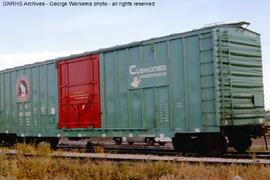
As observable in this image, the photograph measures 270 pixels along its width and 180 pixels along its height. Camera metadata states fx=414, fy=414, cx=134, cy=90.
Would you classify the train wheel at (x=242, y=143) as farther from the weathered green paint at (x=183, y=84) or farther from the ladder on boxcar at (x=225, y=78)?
the ladder on boxcar at (x=225, y=78)

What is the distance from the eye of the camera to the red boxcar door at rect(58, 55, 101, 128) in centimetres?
1530

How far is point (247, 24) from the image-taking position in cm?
1303

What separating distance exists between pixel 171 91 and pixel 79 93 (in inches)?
171

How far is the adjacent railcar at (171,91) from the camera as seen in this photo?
12000mm

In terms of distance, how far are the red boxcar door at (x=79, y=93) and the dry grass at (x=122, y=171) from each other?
508 centimetres

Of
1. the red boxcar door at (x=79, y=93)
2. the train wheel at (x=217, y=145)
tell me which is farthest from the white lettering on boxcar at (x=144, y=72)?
the train wheel at (x=217, y=145)

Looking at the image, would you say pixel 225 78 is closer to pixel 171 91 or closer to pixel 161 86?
pixel 171 91

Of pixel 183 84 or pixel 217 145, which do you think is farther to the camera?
pixel 183 84

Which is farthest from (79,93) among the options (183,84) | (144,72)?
(183,84)

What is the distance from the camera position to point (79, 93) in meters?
15.8

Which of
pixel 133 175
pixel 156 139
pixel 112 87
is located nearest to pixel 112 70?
→ pixel 112 87

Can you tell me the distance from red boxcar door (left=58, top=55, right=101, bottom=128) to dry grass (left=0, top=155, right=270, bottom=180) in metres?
5.08

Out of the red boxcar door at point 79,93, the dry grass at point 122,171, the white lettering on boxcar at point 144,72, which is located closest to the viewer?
the dry grass at point 122,171

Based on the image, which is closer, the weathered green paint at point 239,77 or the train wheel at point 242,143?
the weathered green paint at point 239,77
